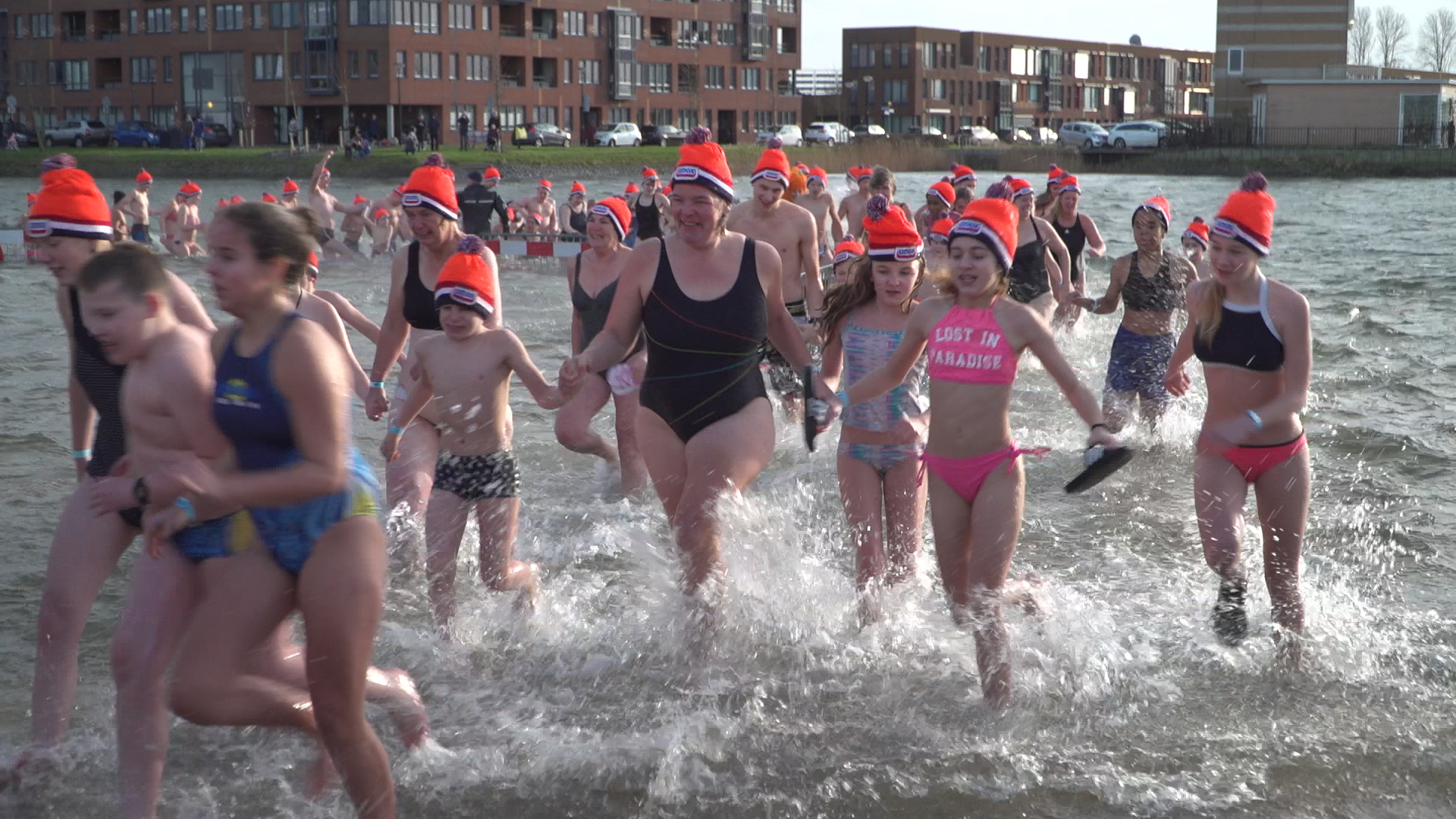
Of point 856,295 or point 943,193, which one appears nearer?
point 856,295

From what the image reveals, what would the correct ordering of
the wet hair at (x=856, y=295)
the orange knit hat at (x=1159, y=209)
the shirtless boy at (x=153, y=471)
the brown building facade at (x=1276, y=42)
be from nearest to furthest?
the shirtless boy at (x=153, y=471), the wet hair at (x=856, y=295), the orange knit hat at (x=1159, y=209), the brown building facade at (x=1276, y=42)

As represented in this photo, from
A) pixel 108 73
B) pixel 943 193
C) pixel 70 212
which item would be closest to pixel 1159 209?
pixel 943 193

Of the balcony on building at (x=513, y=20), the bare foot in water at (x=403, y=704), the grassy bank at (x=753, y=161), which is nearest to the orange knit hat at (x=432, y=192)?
the bare foot in water at (x=403, y=704)

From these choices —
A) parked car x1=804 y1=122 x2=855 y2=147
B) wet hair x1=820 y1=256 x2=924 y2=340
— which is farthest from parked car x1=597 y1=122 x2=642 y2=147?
wet hair x1=820 y1=256 x2=924 y2=340

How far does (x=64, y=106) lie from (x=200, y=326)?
83410mm

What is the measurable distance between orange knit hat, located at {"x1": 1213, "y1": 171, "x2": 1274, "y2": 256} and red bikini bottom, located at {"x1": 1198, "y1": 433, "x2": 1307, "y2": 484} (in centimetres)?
73

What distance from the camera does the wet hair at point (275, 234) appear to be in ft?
11.4

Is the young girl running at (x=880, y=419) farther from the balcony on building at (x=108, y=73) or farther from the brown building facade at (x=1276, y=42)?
the balcony on building at (x=108, y=73)

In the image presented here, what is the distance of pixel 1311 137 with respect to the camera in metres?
60.3

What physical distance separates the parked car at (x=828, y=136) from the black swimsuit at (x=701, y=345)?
205ft

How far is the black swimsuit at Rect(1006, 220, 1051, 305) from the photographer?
10.4 metres

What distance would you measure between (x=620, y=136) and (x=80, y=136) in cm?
2263

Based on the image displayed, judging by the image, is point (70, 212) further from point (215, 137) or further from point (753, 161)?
point (215, 137)

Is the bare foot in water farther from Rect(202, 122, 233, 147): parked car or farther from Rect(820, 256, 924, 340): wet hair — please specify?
Rect(202, 122, 233, 147): parked car
